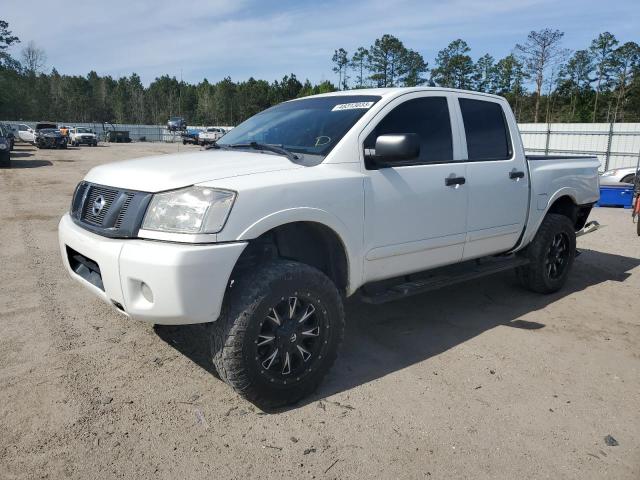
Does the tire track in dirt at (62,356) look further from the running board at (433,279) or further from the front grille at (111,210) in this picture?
the running board at (433,279)

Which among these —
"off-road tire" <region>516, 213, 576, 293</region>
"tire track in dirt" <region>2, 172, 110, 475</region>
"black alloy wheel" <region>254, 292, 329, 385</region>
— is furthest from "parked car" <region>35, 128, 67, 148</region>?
"black alloy wheel" <region>254, 292, 329, 385</region>

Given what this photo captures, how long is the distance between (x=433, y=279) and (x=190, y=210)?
212 centimetres

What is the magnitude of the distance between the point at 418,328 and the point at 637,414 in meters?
1.68

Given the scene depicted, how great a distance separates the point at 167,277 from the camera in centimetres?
253

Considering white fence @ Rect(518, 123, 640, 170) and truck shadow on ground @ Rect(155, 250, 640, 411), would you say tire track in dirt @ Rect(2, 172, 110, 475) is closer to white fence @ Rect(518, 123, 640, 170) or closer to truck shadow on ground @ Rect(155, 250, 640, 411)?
truck shadow on ground @ Rect(155, 250, 640, 411)

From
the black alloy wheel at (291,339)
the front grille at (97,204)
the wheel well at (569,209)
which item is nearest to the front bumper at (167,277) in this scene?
the front grille at (97,204)

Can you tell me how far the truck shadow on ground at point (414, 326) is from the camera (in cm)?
355

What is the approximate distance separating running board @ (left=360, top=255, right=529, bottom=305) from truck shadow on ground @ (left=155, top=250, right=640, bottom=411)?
44 centimetres

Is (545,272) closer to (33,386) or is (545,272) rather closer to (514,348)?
(514,348)

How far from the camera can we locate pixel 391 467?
2512 mm

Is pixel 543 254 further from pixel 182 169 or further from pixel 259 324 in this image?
pixel 182 169

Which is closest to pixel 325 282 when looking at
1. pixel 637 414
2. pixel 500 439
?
pixel 500 439

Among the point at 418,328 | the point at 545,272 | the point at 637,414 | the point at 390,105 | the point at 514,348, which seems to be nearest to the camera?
the point at 637,414

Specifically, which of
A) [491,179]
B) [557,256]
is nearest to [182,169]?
[491,179]
